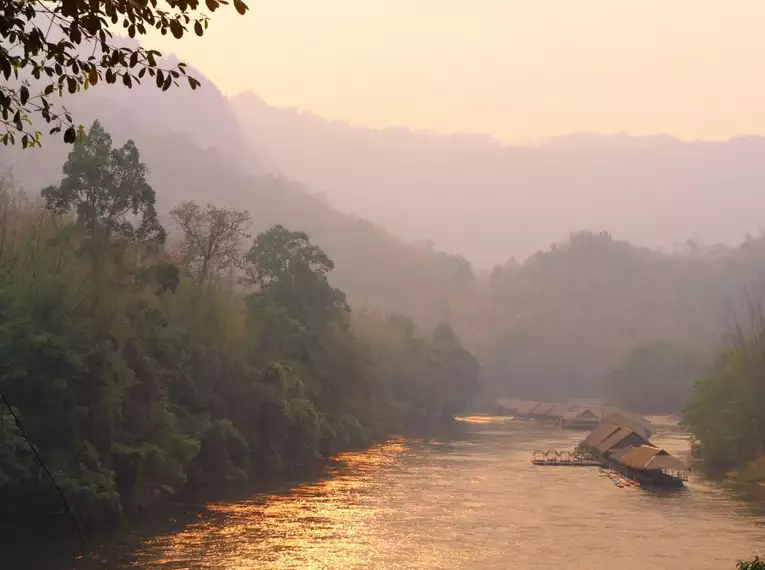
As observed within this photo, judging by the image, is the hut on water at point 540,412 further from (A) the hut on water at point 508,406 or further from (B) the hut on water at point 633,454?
(B) the hut on water at point 633,454

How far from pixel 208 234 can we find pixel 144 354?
3327 cm

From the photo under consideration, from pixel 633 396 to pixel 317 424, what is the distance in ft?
443

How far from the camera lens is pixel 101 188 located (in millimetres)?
65938

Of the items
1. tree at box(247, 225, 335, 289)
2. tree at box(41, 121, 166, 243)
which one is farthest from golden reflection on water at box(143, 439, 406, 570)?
tree at box(247, 225, 335, 289)

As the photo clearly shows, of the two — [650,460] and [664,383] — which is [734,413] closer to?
[650,460]

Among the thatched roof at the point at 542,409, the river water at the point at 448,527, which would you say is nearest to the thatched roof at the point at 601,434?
the river water at the point at 448,527

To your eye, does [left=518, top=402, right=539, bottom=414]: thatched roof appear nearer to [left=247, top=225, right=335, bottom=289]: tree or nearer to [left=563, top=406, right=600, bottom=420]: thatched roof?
[left=563, top=406, right=600, bottom=420]: thatched roof

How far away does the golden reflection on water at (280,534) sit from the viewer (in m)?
40.1

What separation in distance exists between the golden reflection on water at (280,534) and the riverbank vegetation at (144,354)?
5.52 metres

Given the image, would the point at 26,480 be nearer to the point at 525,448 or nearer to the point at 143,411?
the point at 143,411

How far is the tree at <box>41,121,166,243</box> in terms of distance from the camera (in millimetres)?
64500

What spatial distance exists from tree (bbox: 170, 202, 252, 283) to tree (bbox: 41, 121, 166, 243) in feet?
64.5

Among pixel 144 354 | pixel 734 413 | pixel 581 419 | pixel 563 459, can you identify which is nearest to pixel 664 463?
pixel 734 413

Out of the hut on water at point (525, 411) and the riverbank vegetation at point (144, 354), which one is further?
the hut on water at point (525, 411)
